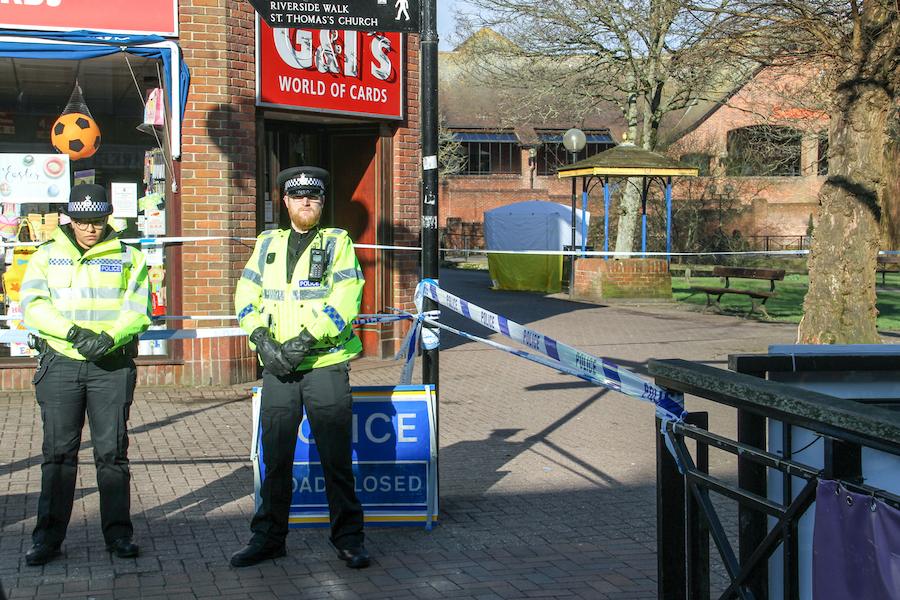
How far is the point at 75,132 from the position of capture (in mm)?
8195

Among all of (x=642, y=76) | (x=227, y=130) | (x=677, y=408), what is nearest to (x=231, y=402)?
(x=227, y=130)

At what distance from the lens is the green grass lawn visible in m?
15.9

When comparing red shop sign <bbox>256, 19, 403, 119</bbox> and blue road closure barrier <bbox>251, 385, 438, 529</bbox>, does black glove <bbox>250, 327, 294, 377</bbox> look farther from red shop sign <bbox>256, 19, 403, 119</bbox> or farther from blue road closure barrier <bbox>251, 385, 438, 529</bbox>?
red shop sign <bbox>256, 19, 403, 119</bbox>

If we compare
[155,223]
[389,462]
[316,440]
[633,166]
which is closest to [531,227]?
[633,166]

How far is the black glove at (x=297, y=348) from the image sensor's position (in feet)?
13.2

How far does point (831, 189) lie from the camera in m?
9.52

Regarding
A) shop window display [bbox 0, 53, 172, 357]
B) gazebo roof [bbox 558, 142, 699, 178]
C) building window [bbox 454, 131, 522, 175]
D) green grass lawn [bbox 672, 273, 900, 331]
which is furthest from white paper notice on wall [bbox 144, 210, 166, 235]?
building window [bbox 454, 131, 522, 175]

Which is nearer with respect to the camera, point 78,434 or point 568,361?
point 568,361

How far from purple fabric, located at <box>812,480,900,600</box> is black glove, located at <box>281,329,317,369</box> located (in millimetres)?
2471

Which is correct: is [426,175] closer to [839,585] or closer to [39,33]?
[839,585]

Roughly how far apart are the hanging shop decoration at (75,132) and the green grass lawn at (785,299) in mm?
11701

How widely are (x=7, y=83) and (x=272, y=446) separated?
245 inches

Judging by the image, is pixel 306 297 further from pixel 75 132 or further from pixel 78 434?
pixel 75 132

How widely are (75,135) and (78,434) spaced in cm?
478
